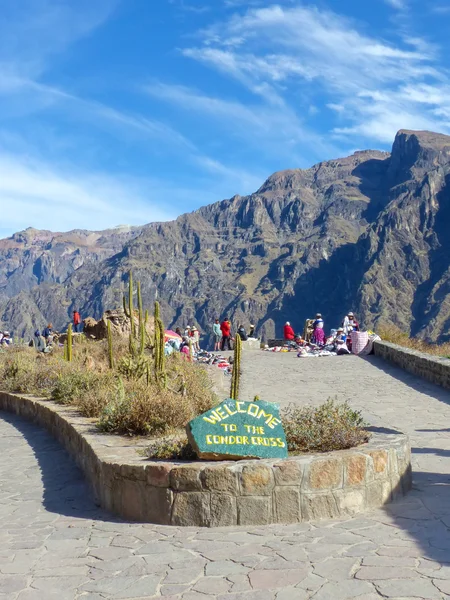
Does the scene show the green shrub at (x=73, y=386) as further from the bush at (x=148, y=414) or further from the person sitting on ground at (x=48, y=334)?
the person sitting on ground at (x=48, y=334)

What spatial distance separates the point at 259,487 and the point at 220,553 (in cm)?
76

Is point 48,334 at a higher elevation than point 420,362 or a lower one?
higher

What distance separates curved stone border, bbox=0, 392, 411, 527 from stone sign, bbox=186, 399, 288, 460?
0.19 m

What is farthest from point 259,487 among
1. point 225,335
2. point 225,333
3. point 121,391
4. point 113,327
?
point 225,335

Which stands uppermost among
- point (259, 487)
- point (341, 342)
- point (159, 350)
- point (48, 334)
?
point (341, 342)

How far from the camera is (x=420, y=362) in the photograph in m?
17.2

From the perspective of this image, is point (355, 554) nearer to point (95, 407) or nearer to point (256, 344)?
point (95, 407)

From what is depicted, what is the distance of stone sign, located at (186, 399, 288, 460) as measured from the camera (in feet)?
19.7

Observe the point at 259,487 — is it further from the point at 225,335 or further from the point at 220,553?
the point at 225,335

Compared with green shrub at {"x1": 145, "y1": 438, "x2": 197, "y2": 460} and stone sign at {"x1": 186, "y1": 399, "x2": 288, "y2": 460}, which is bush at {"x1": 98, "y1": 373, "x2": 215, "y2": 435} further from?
stone sign at {"x1": 186, "y1": 399, "x2": 288, "y2": 460}

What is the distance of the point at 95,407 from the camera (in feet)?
32.4

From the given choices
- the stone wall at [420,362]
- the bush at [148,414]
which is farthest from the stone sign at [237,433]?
the stone wall at [420,362]

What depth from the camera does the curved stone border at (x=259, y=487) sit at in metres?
5.61

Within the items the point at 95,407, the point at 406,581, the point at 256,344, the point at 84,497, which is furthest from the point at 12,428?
the point at 256,344
